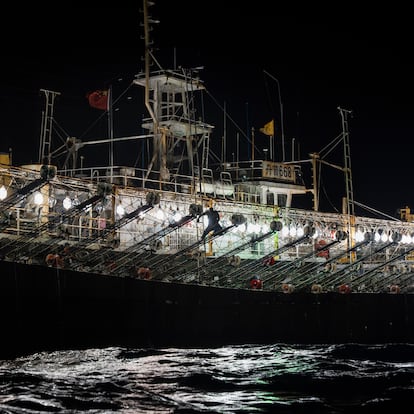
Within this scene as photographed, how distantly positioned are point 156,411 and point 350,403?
4057 millimetres

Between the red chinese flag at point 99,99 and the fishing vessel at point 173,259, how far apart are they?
0.21ft

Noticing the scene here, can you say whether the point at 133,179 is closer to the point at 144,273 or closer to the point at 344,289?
the point at 144,273

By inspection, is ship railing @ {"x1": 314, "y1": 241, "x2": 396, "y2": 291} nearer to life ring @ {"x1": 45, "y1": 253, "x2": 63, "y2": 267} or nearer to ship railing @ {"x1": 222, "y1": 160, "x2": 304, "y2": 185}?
ship railing @ {"x1": 222, "y1": 160, "x2": 304, "y2": 185}

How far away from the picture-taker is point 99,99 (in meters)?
38.0

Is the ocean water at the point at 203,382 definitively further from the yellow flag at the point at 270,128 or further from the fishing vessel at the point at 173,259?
the yellow flag at the point at 270,128

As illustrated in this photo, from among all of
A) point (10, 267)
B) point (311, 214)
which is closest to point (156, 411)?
point (10, 267)

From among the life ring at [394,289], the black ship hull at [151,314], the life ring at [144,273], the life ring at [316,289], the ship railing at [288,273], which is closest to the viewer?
the black ship hull at [151,314]

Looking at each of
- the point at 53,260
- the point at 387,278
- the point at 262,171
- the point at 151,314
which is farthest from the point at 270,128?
the point at 53,260

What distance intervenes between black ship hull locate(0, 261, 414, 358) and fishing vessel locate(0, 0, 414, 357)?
50 millimetres

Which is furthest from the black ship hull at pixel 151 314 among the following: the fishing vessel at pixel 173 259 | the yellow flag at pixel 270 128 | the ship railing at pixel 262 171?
the yellow flag at pixel 270 128

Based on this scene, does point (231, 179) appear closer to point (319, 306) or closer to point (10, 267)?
point (319, 306)

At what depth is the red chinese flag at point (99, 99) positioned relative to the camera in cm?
3781

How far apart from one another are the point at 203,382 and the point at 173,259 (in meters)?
→ 15.0

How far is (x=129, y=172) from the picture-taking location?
3609 cm
